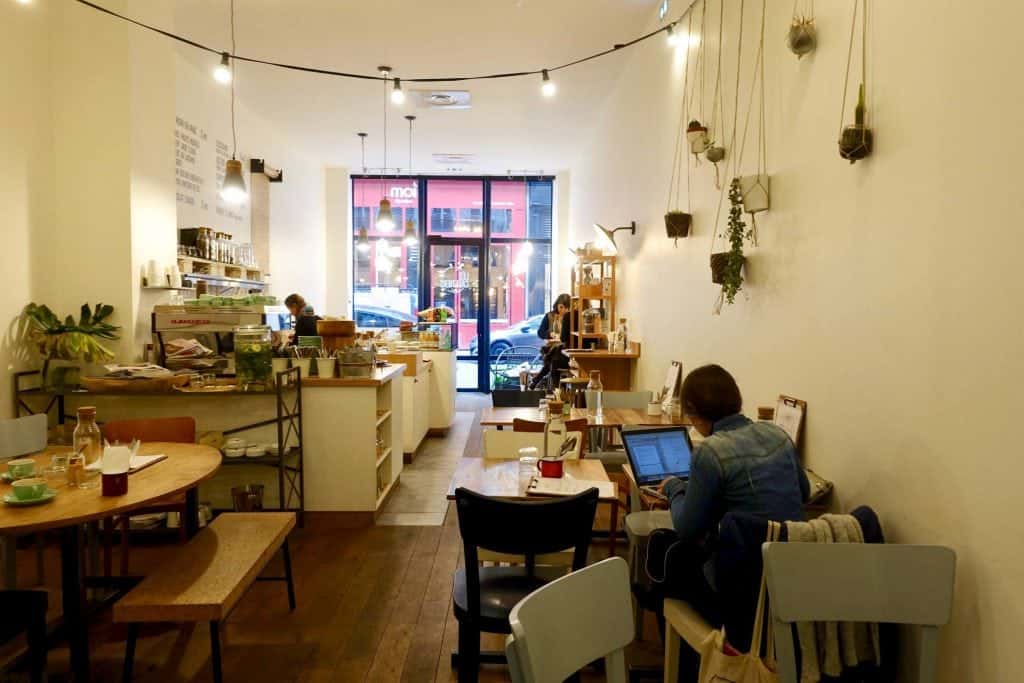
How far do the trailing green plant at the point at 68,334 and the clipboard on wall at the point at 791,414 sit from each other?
388cm

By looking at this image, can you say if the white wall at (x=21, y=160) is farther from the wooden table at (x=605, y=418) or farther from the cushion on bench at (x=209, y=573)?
the wooden table at (x=605, y=418)

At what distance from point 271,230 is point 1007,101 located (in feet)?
24.4

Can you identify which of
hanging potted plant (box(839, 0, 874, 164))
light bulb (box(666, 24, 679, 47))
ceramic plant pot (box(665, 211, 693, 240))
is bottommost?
ceramic plant pot (box(665, 211, 693, 240))

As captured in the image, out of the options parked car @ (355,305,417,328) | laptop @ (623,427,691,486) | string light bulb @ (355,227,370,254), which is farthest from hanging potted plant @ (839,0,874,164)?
parked car @ (355,305,417,328)

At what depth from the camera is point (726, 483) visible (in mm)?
2084

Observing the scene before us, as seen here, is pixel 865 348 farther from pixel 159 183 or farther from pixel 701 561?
Answer: pixel 159 183

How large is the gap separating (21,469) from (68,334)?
69.5 inches

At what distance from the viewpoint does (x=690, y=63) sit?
14.4 ft

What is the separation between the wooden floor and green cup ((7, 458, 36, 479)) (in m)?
0.84

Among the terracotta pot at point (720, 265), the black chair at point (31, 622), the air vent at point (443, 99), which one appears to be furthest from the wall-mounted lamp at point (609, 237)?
the black chair at point (31, 622)

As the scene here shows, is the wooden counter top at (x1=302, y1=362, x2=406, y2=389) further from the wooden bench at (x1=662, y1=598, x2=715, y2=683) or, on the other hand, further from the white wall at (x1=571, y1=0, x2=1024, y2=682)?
the wooden bench at (x1=662, y1=598, x2=715, y2=683)

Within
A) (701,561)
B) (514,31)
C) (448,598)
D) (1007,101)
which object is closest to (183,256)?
(514,31)

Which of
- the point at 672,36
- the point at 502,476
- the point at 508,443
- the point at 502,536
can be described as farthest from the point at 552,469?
the point at 672,36

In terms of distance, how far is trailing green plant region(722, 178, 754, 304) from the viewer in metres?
3.29
